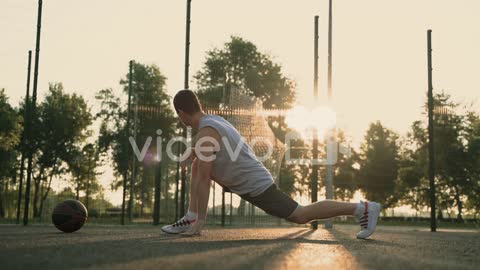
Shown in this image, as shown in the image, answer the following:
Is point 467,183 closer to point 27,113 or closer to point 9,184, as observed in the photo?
point 9,184

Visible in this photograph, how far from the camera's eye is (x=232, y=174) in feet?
18.2

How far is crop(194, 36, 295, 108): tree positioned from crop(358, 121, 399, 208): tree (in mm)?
13157

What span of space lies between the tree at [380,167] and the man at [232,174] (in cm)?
3850

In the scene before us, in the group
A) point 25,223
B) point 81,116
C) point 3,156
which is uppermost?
point 81,116

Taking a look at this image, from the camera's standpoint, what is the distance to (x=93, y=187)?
68.4 ft

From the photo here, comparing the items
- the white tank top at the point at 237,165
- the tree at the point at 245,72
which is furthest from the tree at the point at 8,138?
the white tank top at the point at 237,165

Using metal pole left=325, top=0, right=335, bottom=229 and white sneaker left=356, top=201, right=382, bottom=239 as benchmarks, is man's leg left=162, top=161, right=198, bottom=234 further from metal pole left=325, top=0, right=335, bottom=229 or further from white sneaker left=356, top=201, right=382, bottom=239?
metal pole left=325, top=0, right=335, bottom=229

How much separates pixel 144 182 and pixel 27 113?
2133 centimetres

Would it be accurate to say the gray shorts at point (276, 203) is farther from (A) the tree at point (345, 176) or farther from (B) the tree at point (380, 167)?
(A) the tree at point (345, 176)

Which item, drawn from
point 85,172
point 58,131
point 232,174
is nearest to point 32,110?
point 232,174

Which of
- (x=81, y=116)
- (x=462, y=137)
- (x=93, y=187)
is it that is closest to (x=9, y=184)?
(x=93, y=187)

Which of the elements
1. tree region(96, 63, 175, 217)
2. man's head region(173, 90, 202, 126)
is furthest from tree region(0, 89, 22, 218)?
man's head region(173, 90, 202, 126)

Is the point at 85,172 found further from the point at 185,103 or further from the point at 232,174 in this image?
the point at 232,174

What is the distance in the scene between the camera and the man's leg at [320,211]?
5.45m
